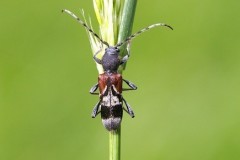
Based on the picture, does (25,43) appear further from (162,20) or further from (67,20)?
(162,20)

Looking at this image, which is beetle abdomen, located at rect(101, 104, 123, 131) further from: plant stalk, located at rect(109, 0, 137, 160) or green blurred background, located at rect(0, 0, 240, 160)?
green blurred background, located at rect(0, 0, 240, 160)

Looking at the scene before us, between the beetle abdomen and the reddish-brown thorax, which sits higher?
the reddish-brown thorax

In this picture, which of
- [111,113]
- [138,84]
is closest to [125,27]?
[111,113]

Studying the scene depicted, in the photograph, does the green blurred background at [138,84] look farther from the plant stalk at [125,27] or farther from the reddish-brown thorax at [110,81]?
the plant stalk at [125,27]

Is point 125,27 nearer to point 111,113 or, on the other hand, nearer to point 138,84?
point 111,113

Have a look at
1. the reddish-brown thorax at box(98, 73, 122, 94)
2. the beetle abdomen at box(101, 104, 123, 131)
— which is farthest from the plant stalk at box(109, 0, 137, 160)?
the reddish-brown thorax at box(98, 73, 122, 94)

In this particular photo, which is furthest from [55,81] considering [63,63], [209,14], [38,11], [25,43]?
[209,14]

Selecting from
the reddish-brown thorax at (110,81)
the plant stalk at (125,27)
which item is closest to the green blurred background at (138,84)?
the reddish-brown thorax at (110,81)

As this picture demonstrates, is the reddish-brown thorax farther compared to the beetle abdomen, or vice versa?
the reddish-brown thorax
